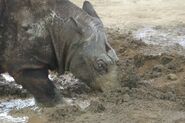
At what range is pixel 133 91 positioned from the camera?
7105 millimetres

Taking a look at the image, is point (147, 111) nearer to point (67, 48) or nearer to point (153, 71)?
point (67, 48)

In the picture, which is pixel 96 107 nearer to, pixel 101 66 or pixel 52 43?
pixel 101 66

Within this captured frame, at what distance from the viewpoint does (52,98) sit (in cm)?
688

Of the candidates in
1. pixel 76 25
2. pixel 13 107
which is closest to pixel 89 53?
pixel 76 25

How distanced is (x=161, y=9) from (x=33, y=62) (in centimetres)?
621

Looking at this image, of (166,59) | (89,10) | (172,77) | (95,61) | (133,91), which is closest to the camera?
(95,61)

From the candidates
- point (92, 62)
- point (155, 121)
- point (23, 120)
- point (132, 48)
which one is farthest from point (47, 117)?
point (132, 48)

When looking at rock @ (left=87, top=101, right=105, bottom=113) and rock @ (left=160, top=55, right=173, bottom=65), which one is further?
rock @ (left=160, top=55, right=173, bottom=65)

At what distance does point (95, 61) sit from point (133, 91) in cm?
79

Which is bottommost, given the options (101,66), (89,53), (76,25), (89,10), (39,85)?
(39,85)

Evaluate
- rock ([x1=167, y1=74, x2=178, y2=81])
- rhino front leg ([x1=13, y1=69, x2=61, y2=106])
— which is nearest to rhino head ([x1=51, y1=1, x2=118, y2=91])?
→ rhino front leg ([x1=13, y1=69, x2=61, y2=106])

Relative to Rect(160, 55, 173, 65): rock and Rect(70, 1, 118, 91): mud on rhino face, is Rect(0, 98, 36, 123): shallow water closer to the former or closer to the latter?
Rect(70, 1, 118, 91): mud on rhino face

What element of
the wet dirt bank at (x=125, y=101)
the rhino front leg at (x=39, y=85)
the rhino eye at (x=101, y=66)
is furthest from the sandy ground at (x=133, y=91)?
the rhino eye at (x=101, y=66)

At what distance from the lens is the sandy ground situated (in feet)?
21.2
